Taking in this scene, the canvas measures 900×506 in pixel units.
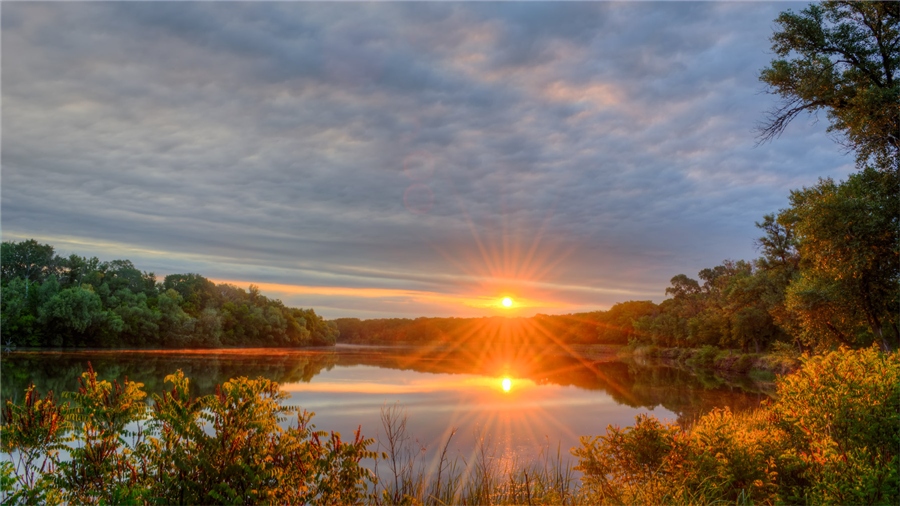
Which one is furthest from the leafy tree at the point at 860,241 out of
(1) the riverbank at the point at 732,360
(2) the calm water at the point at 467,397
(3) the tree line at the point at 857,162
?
(1) the riverbank at the point at 732,360

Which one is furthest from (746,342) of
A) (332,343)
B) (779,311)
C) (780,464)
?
(332,343)

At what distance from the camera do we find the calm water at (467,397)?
16.6 meters

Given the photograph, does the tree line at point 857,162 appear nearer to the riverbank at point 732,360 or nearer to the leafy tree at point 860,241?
the leafy tree at point 860,241

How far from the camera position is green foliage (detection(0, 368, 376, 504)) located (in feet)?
14.5

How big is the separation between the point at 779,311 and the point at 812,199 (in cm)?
1881

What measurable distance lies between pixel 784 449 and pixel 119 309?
6711 cm

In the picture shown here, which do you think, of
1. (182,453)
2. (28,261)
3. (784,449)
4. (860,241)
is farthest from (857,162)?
(28,261)

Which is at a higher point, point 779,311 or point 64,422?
point 779,311

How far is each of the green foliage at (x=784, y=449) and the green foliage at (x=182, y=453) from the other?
159 inches

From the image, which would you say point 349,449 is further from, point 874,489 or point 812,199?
point 812,199

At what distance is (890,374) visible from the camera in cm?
695

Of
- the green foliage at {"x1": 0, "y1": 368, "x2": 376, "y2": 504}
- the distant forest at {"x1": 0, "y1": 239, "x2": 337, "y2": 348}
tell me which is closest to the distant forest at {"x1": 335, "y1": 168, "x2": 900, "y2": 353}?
the green foliage at {"x1": 0, "y1": 368, "x2": 376, "y2": 504}

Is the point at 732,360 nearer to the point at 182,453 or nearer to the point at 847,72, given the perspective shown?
the point at 847,72

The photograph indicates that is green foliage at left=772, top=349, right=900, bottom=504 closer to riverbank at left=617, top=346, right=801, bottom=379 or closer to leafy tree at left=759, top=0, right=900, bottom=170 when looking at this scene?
leafy tree at left=759, top=0, right=900, bottom=170
